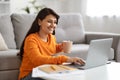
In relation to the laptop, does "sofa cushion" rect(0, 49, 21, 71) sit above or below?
below

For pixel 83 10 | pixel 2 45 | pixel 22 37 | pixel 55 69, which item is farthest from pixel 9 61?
pixel 83 10

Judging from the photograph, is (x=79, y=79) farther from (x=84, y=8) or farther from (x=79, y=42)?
(x=84, y=8)

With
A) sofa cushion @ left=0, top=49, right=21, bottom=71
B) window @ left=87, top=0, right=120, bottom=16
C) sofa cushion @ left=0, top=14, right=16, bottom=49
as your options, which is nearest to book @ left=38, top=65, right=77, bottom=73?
sofa cushion @ left=0, top=49, right=21, bottom=71

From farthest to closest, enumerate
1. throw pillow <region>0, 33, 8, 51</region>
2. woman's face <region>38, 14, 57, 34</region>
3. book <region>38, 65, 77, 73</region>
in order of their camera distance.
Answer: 1. throw pillow <region>0, 33, 8, 51</region>
2. woman's face <region>38, 14, 57, 34</region>
3. book <region>38, 65, 77, 73</region>

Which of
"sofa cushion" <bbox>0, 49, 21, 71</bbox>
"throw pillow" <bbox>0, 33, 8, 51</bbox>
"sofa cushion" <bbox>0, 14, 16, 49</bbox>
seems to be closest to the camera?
"sofa cushion" <bbox>0, 49, 21, 71</bbox>

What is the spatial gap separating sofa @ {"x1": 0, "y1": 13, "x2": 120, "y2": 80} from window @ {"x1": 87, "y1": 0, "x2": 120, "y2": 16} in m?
0.90

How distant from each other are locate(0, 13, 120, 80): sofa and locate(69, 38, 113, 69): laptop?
89cm

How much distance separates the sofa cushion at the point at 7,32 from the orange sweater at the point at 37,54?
1018mm

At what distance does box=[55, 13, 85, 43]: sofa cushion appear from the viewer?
3359 mm

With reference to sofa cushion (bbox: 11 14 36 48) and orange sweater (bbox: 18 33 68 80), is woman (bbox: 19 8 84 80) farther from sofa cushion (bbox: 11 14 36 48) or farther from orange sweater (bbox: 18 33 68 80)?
sofa cushion (bbox: 11 14 36 48)

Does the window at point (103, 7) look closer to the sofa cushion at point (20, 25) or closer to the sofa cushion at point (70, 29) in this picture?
the sofa cushion at point (70, 29)

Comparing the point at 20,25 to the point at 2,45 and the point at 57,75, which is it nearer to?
the point at 2,45

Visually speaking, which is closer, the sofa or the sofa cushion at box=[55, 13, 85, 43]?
the sofa

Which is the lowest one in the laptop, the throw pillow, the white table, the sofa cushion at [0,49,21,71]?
the sofa cushion at [0,49,21,71]
